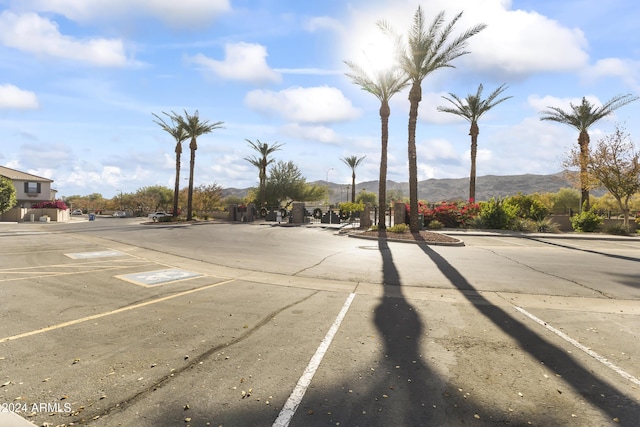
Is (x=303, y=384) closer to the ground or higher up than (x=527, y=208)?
closer to the ground

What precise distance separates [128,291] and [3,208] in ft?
148

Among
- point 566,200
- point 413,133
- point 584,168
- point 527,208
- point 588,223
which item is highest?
point 413,133

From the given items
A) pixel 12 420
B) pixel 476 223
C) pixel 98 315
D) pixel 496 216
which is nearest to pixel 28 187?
pixel 476 223

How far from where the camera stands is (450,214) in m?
29.7

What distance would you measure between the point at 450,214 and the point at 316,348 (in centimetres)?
2722

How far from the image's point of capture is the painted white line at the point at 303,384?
3.18m

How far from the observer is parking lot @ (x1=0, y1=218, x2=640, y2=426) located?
3.36 metres

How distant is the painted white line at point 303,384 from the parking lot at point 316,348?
2 centimetres

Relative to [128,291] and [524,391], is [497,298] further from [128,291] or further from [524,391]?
[128,291]

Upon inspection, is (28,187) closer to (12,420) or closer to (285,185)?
(285,185)

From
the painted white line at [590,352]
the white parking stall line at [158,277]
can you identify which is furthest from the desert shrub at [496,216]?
the white parking stall line at [158,277]

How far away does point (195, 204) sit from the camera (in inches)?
2790

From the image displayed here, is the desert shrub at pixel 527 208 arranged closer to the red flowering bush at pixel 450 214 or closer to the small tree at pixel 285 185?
the red flowering bush at pixel 450 214

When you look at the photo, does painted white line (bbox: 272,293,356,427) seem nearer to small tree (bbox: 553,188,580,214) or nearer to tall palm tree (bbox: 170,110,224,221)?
tall palm tree (bbox: 170,110,224,221)
